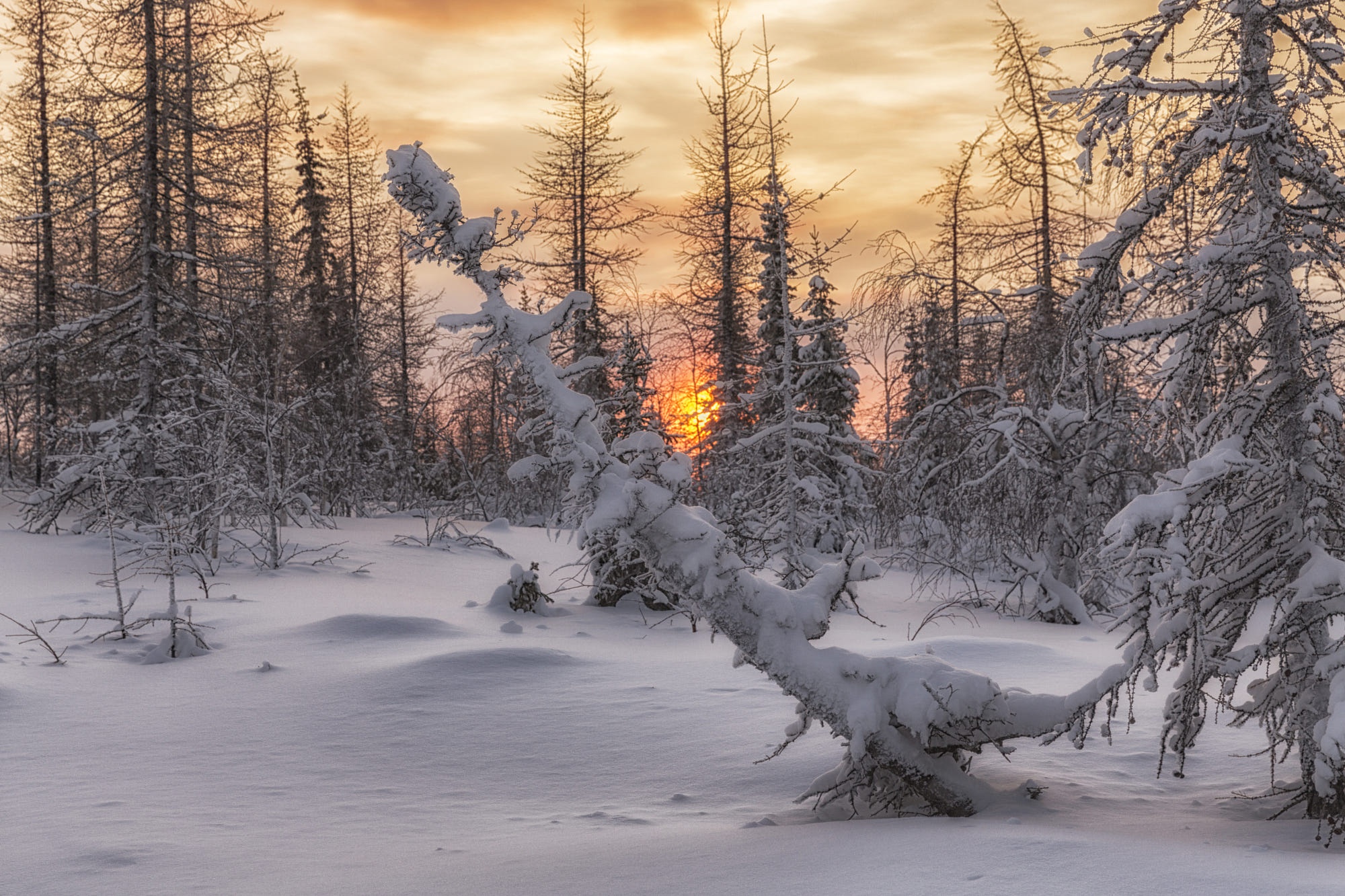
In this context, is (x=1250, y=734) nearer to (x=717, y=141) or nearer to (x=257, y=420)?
(x=257, y=420)

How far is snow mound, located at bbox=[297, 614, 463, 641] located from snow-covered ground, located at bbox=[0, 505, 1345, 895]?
0.03 meters

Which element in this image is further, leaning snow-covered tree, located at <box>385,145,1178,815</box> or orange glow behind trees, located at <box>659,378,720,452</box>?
orange glow behind trees, located at <box>659,378,720,452</box>

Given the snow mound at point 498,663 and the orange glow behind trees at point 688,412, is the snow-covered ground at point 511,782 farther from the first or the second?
the orange glow behind trees at point 688,412

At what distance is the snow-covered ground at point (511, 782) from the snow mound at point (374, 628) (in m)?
0.03

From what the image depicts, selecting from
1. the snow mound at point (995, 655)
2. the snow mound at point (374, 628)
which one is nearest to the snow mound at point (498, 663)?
the snow mound at point (374, 628)

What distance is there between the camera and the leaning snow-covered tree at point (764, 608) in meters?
4.94

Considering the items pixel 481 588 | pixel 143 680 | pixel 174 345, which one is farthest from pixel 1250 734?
pixel 174 345

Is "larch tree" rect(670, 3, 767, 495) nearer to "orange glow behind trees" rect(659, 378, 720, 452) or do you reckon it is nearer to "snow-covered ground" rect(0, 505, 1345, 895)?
"orange glow behind trees" rect(659, 378, 720, 452)

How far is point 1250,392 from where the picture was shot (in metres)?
5.05

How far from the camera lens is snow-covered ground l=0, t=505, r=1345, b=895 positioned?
12.8ft

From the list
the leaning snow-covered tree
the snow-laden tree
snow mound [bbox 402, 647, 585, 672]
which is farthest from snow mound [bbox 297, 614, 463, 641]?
the snow-laden tree

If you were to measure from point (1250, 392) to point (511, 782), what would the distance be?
450 centimetres

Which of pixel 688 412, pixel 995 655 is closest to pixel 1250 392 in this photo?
pixel 995 655

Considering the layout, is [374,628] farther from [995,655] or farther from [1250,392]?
[1250,392]
